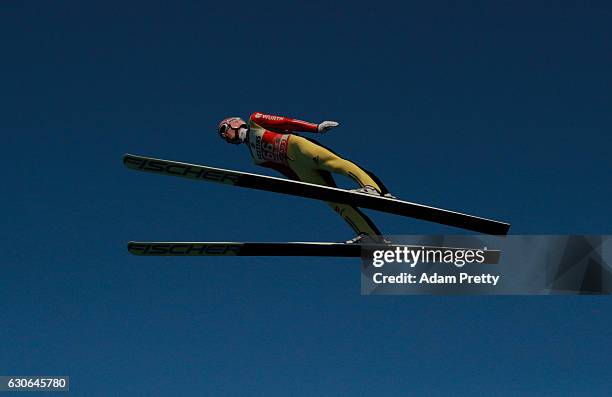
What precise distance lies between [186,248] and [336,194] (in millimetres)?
3502

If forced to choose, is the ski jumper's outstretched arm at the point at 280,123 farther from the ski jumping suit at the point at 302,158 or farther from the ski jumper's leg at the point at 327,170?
the ski jumper's leg at the point at 327,170

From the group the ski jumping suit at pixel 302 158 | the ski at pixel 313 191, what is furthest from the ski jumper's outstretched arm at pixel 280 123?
the ski at pixel 313 191

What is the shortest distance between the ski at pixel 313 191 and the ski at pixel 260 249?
1254mm

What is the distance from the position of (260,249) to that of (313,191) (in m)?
1.98

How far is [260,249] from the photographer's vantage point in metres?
19.7

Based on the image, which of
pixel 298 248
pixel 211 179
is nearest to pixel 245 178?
pixel 211 179

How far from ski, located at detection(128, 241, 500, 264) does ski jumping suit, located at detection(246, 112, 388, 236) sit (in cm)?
42

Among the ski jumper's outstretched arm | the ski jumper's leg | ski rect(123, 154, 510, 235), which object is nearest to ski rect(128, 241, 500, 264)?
the ski jumper's leg

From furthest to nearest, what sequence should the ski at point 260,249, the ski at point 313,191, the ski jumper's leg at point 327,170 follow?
the ski at point 260,249 < the ski jumper's leg at point 327,170 < the ski at point 313,191

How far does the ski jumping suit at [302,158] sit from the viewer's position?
734 inches

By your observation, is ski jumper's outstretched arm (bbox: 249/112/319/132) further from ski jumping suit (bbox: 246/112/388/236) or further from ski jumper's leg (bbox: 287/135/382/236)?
ski jumper's leg (bbox: 287/135/382/236)

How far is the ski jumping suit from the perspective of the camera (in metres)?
18.7

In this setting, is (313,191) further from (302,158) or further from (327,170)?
(302,158)

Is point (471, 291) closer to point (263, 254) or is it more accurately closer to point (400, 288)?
point (400, 288)
